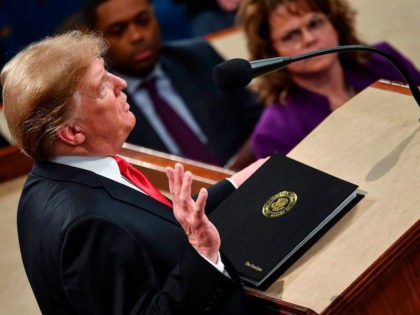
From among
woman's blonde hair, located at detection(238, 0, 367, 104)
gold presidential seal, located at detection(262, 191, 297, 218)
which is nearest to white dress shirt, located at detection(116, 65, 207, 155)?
woman's blonde hair, located at detection(238, 0, 367, 104)

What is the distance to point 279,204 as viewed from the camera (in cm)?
184

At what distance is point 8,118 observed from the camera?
1747 mm

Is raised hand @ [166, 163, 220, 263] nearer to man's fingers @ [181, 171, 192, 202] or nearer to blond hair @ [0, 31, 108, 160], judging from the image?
man's fingers @ [181, 171, 192, 202]

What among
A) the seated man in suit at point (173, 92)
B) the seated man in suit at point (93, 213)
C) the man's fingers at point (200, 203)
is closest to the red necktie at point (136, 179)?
the seated man in suit at point (93, 213)

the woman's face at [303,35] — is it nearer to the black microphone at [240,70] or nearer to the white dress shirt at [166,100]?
the white dress shirt at [166,100]

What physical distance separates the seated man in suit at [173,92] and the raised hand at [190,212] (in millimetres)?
1873

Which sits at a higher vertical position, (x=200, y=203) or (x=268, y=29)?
(x=200, y=203)

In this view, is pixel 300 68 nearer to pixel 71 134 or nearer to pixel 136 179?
pixel 136 179

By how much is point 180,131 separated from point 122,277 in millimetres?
2049

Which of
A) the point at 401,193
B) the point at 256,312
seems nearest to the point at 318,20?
the point at 401,193

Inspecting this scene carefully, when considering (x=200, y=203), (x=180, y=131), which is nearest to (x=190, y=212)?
(x=200, y=203)

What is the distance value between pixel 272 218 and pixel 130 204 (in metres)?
0.30

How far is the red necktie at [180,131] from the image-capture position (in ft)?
11.6

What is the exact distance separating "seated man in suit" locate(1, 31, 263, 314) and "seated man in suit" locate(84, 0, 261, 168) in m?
1.74
